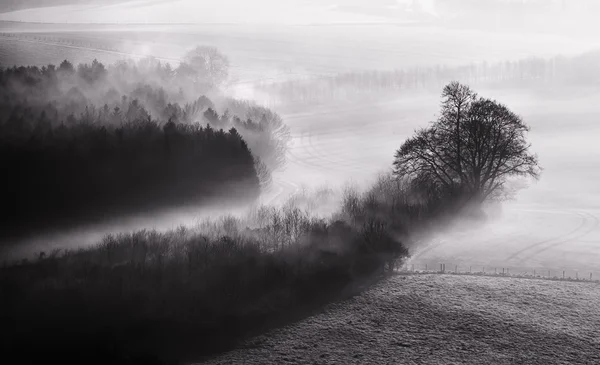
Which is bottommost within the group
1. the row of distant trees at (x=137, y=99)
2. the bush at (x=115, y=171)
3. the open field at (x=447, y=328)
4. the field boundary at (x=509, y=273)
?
the open field at (x=447, y=328)

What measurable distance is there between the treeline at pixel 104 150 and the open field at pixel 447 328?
52.7ft

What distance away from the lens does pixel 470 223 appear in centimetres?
3847

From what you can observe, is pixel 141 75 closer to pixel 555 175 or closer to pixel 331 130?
pixel 331 130

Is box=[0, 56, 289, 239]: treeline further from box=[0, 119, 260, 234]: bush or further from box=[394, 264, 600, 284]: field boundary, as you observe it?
box=[394, 264, 600, 284]: field boundary

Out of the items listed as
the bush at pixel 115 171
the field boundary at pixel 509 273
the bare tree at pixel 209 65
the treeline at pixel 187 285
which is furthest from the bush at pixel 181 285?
the bare tree at pixel 209 65

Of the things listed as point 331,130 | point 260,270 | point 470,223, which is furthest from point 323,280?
point 331,130

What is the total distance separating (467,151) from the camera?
3972 centimetres

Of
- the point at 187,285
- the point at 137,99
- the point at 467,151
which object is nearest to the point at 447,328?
the point at 187,285

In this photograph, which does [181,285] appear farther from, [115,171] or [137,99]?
[137,99]

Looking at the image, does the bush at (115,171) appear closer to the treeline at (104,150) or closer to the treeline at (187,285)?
the treeline at (104,150)

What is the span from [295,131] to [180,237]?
96.1ft

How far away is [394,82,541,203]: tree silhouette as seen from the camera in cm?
3906

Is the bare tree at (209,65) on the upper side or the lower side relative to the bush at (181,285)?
upper

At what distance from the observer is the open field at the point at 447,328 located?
2503 cm
